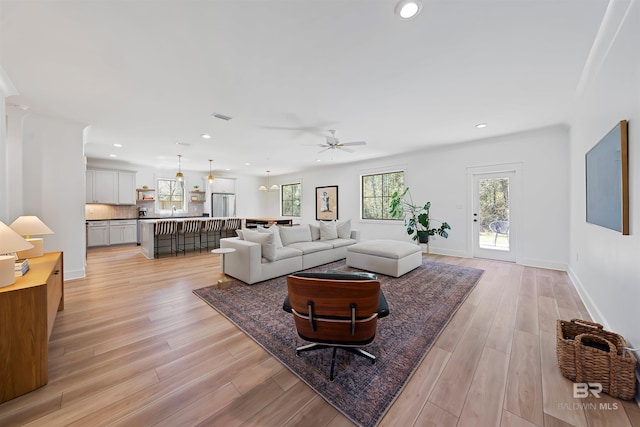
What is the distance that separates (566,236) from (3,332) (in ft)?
22.6

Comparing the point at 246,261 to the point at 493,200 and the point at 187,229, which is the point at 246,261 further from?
the point at 493,200

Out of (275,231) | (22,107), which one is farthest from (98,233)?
(275,231)

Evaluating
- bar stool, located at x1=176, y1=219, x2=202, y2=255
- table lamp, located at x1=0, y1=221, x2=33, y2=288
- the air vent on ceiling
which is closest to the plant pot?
the air vent on ceiling

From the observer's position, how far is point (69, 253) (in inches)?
156

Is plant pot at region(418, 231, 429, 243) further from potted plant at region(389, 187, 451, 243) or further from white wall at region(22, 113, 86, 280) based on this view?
white wall at region(22, 113, 86, 280)

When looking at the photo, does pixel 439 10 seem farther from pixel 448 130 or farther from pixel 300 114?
pixel 448 130

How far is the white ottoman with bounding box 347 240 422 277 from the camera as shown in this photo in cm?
404

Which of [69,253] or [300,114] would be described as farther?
[69,253]

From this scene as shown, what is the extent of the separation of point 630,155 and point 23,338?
436cm

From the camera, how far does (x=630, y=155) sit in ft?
5.70

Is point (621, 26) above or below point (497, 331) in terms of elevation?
above

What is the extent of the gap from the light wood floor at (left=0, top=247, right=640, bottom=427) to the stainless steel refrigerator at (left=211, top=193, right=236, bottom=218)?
637 cm

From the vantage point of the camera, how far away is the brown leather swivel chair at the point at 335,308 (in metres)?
1.56

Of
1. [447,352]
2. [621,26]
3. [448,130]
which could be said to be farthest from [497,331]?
[448,130]
